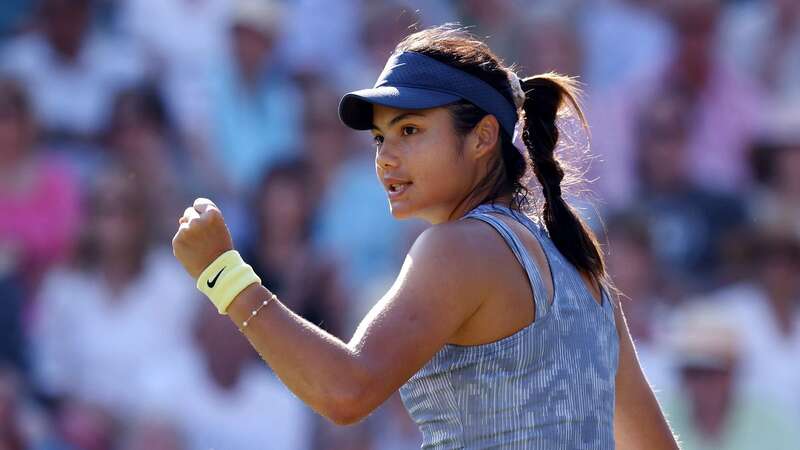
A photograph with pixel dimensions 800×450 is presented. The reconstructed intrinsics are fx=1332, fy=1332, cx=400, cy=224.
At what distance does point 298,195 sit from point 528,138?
343 cm

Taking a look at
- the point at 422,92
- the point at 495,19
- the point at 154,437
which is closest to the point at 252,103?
the point at 495,19

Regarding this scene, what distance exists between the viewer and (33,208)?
6.23m

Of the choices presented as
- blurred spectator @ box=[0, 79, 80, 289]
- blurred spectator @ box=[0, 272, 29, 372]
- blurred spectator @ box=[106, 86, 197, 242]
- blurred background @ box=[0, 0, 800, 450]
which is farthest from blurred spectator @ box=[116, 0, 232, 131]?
blurred spectator @ box=[0, 272, 29, 372]

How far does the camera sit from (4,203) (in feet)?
20.5

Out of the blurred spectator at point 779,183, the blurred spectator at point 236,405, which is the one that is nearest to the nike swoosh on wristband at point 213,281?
the blurred spectator at point 236,405

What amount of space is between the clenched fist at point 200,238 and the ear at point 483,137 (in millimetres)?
534

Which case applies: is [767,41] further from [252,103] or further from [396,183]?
[396,183]

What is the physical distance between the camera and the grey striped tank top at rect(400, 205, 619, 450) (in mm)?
2416

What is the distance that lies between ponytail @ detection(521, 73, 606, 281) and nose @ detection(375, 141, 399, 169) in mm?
356

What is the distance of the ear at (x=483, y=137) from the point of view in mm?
2646

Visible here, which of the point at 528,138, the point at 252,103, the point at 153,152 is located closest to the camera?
the point at 528,138

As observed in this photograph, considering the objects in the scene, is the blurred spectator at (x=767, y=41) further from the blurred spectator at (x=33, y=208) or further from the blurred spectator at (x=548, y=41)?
the blurred spectator at (x=33, y=208)

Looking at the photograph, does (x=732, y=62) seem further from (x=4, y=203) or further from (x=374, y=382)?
(x=374, y=382)

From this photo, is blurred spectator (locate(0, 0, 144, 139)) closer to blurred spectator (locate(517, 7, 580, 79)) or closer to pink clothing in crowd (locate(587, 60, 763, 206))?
blurred spectator (locate(517, 7, 580, 79))
